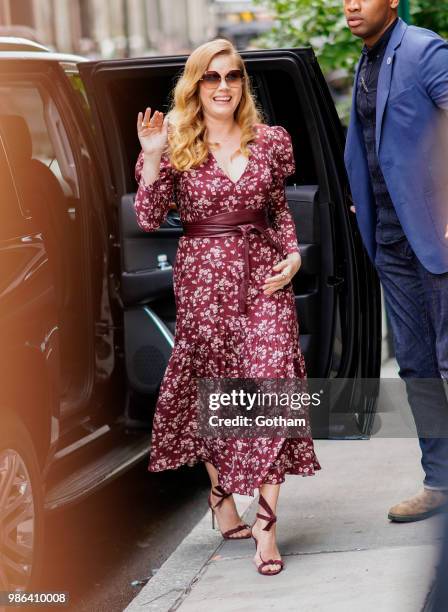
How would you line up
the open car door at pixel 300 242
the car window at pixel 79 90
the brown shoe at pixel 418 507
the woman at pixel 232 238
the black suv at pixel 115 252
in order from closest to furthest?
the woman at pixel 232 238, the black suv at pixel 115 252, the brown shoe at pixel 418 507, the open car door at pixel 300 242, the car window at pixel 79 90

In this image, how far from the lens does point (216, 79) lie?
4.40 m

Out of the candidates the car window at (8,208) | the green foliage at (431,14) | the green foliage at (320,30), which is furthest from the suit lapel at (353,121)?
the green foliage at (431,14)

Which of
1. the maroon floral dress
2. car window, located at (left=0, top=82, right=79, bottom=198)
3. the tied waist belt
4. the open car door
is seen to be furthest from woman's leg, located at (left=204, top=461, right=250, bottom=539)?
car window, located at (left=0, top=82, right=79, bottom=198)

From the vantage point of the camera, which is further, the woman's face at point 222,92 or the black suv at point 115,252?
the black suv at point 115,252

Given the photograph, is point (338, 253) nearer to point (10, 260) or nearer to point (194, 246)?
point (194, 246)

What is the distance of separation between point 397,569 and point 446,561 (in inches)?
→ 93.9

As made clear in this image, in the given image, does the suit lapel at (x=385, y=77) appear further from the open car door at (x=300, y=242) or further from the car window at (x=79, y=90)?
the car window at (x=79, y=90)

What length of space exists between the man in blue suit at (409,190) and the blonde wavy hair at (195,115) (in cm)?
46

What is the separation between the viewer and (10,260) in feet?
13.7

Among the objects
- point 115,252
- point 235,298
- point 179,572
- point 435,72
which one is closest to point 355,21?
point 435,72

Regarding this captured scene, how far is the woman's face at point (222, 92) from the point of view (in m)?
4.40

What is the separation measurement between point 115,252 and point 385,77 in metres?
1.51

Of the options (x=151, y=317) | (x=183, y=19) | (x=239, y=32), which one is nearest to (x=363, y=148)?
(x=151, y=317)

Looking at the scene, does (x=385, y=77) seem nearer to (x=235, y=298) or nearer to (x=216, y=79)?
(x=216, y=79)
